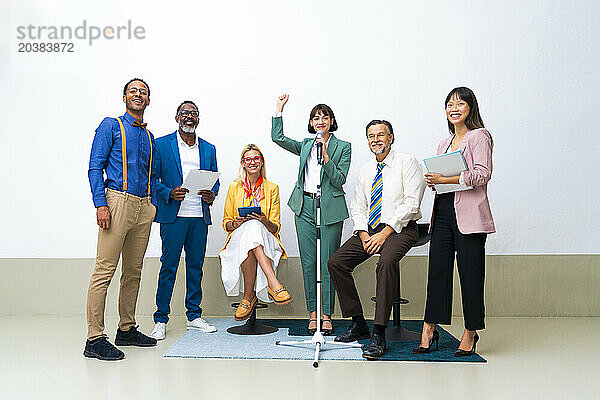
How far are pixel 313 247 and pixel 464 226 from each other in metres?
1.22

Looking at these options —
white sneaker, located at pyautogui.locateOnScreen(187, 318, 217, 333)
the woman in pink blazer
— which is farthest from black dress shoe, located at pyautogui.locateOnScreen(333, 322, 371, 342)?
white sneaker, located at pyautogui.locateOnScreen(187, 318, 217, 333)

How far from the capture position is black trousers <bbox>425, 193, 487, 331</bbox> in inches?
155

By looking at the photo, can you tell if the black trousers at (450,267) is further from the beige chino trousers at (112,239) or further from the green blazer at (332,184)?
the beige chino trousers at (112,239)

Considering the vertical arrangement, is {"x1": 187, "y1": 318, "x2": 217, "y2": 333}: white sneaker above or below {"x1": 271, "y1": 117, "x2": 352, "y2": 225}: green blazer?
Result: below

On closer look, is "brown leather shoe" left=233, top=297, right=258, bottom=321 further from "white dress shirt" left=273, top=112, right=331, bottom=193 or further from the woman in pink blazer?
the woman in pink blazer

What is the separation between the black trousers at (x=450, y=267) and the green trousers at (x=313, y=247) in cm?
82

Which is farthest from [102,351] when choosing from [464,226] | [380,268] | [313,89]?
[313,89]

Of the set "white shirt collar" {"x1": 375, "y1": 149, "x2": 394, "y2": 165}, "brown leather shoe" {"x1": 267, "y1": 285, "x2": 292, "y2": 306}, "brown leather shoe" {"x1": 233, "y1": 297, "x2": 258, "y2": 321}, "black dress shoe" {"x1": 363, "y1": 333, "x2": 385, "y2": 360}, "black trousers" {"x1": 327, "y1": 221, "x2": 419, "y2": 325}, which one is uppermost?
"white shirt collar" {"x1": 375, "y1": 149, "x2": 394, "y2": 165}

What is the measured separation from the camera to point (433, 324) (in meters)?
4.14

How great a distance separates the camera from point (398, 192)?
433 centimetres

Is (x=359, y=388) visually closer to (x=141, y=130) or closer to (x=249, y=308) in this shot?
(x=249, y=308)

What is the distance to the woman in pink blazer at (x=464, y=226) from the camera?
153 inches

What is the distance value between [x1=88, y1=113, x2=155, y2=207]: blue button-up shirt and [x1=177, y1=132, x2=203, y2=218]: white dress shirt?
59cm
